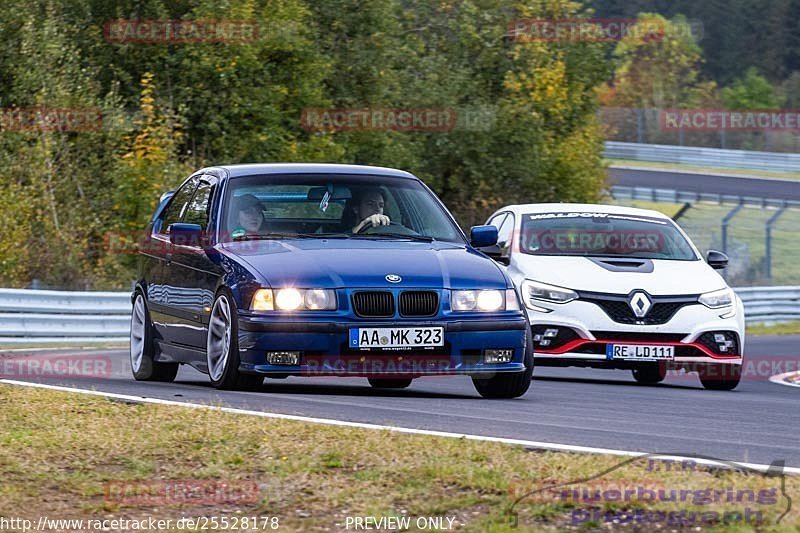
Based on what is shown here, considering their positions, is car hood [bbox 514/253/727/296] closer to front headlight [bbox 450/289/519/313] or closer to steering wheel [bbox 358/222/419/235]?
steering wheel [bbox 358/222/419/235]

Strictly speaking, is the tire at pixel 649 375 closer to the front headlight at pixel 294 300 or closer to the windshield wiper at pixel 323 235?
the windshield wiper at pixel 323 235

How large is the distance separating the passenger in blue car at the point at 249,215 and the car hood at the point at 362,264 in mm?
189

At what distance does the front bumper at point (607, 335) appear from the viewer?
12938 millimetres

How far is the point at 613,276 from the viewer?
13.2 m

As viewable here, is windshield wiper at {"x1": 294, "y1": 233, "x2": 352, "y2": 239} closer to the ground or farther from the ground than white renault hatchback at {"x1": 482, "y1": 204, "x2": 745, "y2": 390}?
farther from the ground

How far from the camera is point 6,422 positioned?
798 cm

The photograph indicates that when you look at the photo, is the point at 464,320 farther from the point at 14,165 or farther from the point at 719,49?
the point at 719,49

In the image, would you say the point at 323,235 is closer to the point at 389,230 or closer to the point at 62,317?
the point at 389,230

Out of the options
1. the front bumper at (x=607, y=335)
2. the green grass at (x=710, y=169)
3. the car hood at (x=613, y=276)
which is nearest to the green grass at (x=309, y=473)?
the front bumper at (x=607, y=335)

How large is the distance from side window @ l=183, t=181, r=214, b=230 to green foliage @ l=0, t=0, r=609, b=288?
15019mm

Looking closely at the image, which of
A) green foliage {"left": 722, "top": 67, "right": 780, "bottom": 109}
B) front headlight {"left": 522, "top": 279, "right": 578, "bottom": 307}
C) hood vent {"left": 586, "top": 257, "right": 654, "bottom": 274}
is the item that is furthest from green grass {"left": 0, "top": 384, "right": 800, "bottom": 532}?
green foliage {"left": 722, "top": 67, "right": 780, "bottom": 109}

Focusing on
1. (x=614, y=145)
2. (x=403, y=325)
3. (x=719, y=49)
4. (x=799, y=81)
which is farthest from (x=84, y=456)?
(x=719, y=49)

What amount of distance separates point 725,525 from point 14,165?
26181 millimetres

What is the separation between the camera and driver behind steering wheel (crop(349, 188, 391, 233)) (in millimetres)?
10348
